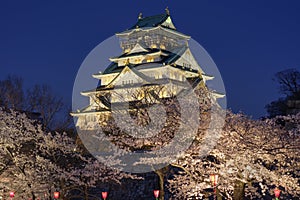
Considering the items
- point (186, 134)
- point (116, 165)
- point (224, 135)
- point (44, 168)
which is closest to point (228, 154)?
point (224, 135)

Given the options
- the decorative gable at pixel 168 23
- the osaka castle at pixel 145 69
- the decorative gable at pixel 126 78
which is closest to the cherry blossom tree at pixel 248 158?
the osaka castle at pixel 145 69

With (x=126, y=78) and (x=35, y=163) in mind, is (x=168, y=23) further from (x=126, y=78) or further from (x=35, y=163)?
(x=35, y=163)

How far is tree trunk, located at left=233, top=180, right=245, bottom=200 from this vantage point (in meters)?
16.8

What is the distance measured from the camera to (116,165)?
20328mm

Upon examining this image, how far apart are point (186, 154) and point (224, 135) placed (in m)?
1.45

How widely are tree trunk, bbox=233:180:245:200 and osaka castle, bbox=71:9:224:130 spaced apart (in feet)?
99.9

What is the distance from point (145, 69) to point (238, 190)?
39776 millimetres

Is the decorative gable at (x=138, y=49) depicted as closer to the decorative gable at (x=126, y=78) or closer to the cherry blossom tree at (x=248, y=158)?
the decorative gable at (x=126, y=78)

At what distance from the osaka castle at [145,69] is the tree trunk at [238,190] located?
30.4 metres

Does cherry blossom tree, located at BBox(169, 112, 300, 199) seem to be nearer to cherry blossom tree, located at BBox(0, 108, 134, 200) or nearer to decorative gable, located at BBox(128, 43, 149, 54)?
cherry blossom tree, located at BBox(0, 108, 134, 200)

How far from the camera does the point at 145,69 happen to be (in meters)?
56.0

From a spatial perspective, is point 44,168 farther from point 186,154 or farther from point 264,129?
point 264,129

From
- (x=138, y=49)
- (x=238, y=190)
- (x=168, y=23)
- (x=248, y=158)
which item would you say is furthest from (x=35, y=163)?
(x=168, y=23)

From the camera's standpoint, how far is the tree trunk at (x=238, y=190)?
55.2 feet
